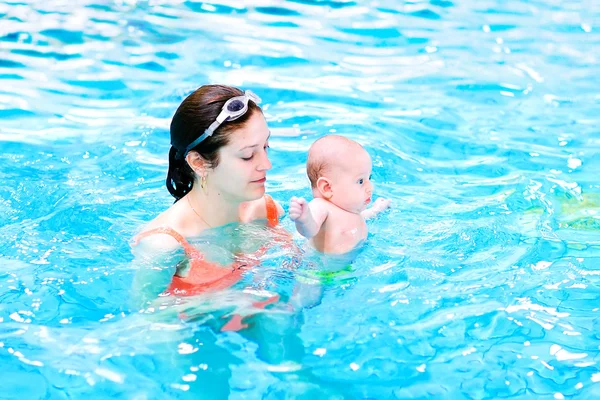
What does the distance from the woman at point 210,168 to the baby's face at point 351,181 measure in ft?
1.73

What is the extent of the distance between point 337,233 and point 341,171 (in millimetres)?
373

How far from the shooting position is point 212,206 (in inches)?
185

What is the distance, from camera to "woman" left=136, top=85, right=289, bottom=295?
438 cm

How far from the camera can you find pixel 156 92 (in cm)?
866

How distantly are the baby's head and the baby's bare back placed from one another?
6cm

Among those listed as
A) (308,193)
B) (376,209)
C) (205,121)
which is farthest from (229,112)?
(308,193)

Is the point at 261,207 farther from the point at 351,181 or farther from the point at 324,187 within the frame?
the point at 351,181

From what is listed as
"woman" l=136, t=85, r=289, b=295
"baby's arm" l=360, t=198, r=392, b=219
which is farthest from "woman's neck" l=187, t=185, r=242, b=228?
"baby's arm" l=360, t=198, r=392, b=219

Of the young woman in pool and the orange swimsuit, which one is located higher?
the young woman in pool

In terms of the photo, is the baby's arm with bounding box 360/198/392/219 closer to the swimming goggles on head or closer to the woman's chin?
the woman's chin

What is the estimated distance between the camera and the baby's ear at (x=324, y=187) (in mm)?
4883

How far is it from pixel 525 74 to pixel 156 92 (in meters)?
4.08

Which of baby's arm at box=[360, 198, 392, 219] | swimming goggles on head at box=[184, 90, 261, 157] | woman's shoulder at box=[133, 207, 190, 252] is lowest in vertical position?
baby's arm at box=[360, 198, 392, 219]

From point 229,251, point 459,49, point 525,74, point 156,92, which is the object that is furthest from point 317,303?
point 459,49
